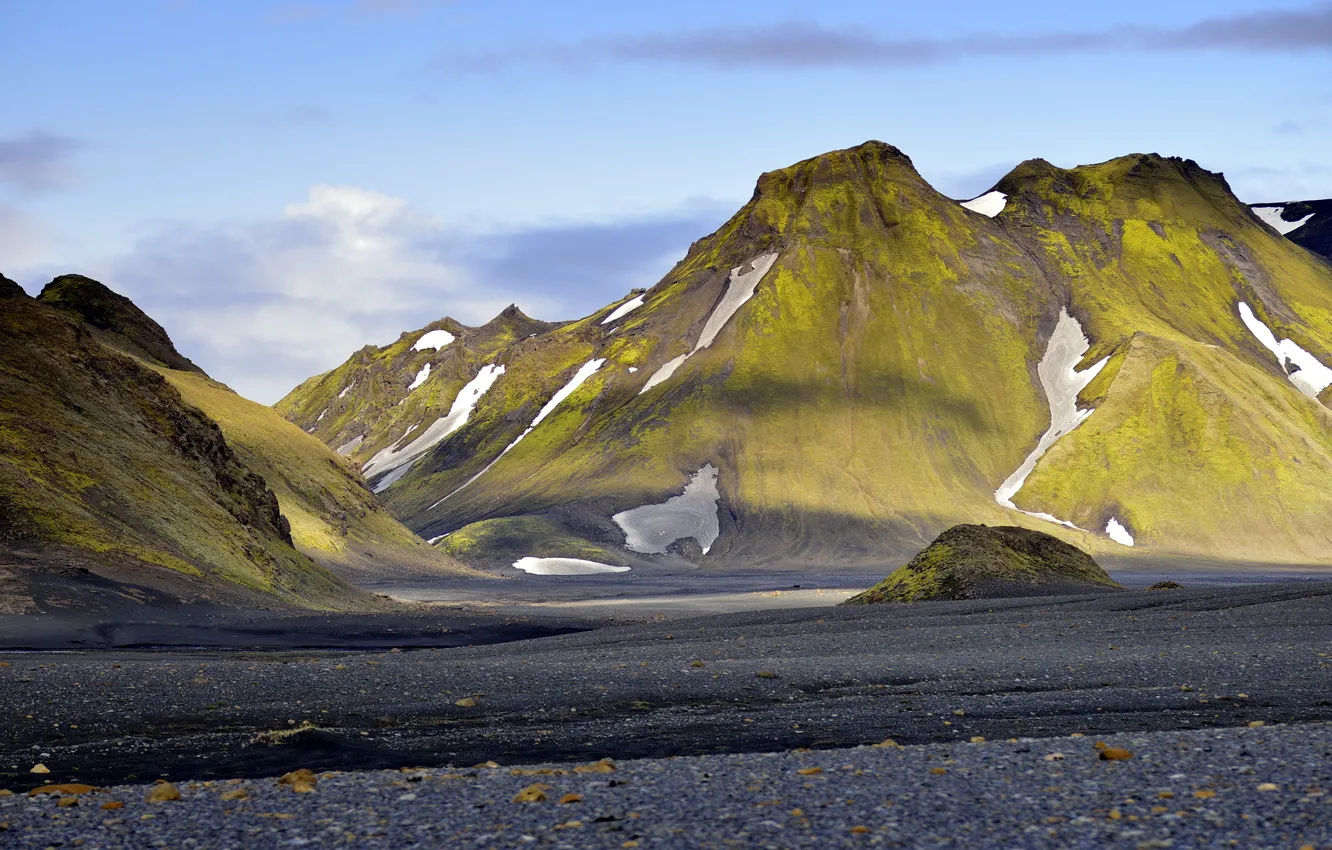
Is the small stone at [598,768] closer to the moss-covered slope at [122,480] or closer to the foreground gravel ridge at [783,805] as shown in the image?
the foreground gravel ridge at [783,805]

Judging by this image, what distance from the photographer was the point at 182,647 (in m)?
37.8

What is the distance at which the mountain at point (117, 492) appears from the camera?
4631 cm

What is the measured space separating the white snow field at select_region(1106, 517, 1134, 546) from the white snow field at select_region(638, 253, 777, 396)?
194ft

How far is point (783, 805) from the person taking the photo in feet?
38.9

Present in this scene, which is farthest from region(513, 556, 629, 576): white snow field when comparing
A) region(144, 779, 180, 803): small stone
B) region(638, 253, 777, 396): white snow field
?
region(144, 779, 180, 803): small stone

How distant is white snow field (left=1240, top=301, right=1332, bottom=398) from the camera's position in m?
182

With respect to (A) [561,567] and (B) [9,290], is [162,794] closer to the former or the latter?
(B) [9,290]

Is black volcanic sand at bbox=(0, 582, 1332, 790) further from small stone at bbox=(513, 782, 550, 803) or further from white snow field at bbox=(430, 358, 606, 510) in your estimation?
white snow field at bbox=(430, 358, 606, 510)

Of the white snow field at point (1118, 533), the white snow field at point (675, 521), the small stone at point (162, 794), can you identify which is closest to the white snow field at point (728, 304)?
the white snow field at point (675, 521)

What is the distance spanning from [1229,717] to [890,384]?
157682 mm

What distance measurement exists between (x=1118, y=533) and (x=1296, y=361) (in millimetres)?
56286

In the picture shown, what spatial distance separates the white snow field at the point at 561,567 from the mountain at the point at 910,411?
9.40ft

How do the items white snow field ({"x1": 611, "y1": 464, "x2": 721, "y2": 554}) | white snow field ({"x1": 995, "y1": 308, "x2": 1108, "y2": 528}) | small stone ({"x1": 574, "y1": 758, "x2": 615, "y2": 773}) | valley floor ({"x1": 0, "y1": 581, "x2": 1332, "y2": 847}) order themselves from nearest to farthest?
valley floor ({"x1": 0, "y1": 581, "x2": 1332, "y2": 847}), small stone ({"x1": 574, "y1": 758, "x2": 615, "y2": 773}), white snow field ({"x1": 611, "y1": 464, "x2": 721, "y2": 554}), white snow field ({"x1": 995, "y1": 308, "x2": 1108, "y2": 528})

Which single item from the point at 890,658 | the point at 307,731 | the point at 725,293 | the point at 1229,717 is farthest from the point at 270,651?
the point at 725,293
